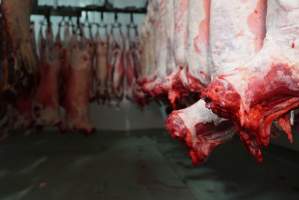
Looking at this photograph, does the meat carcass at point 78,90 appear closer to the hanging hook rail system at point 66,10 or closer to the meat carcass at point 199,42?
the hanging hook rail system at point 66,10

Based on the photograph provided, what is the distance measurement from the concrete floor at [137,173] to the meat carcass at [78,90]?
0.44 meters

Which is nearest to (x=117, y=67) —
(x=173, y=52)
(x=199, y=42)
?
(x=173, y=52)

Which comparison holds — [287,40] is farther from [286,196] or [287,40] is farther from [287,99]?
[286,196]

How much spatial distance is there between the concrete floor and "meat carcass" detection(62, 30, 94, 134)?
1.43 feet

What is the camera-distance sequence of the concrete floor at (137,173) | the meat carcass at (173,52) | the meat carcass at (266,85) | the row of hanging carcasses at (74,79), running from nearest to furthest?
the meat carcass at (266,85) < the meat carcass at (173,52) < the concrete floor at (137,173) < the row of hanging carcasses at (74,79)

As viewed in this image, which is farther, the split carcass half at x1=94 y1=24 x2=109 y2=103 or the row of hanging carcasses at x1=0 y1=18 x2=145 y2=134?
the split carcass half at x1=94 y1=24 x2=109 y2=103

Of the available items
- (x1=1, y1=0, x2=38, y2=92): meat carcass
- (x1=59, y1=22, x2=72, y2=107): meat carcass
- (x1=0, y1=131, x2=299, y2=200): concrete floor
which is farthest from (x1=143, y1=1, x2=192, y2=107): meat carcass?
(x1=59, y1=22, x2=72, y2=107): meat carcass

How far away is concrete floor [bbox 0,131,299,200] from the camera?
2.26 metres

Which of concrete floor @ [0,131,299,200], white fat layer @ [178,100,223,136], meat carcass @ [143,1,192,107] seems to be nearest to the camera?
white fat layer @ [178,100,223,136]

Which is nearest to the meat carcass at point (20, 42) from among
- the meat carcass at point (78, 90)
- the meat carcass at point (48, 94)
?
the meat carcass at point (48, 94)

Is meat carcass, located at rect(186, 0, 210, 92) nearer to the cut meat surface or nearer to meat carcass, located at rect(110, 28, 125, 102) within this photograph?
the cut meat surface

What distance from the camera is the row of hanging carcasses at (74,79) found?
4273 millimetres

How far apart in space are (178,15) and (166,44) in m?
0.55

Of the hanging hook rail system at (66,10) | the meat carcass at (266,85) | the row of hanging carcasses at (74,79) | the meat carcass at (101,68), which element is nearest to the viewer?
the meat carcass at (266,85)
